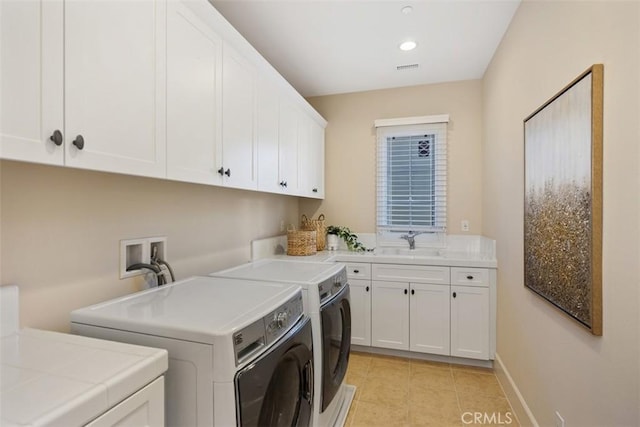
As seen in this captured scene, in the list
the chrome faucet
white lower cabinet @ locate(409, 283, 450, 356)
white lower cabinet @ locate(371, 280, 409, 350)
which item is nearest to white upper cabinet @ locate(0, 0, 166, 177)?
white lower cabinet @ locate(371, 280, 409, 350)

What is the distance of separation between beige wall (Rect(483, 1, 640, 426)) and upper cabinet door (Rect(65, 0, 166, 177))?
1.65 meters

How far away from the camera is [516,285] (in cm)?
211

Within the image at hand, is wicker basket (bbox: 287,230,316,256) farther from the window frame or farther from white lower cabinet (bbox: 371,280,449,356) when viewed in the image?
the window frame

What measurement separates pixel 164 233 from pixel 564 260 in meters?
1.92

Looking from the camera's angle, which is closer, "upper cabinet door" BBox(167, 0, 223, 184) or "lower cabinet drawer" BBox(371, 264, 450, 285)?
"upper cabinet door" BBox(167, 0, 223, 184)

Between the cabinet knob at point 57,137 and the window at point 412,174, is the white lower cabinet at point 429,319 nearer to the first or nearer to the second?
the window at point 412,174

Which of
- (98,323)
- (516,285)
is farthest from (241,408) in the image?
(516,285)

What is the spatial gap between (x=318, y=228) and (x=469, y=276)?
1.47 metres

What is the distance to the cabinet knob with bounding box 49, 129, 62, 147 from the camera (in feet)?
2.96

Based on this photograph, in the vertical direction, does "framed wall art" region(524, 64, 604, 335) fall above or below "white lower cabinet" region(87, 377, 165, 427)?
above

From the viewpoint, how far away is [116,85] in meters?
1.11

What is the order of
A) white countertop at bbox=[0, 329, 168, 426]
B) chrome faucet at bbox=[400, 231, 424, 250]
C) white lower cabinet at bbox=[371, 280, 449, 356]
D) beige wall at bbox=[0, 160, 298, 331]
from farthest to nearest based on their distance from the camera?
chrome faucet at bbox=[400, 231, 424, 250] → white lower cabinet at bbox=[371, 280, 449, 356] → beige wall at bbox=[0, 160, 298, 331] → white countertop at bbox=[0, 329, 168, 426]

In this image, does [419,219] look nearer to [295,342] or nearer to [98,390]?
[295,342]

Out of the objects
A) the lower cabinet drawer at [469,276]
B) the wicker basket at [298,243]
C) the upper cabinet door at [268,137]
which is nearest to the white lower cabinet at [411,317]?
the lower cabinet drawer at [469,276]
